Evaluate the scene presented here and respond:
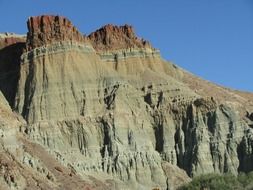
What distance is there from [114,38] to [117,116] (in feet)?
65.0

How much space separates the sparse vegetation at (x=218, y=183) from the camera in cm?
9850

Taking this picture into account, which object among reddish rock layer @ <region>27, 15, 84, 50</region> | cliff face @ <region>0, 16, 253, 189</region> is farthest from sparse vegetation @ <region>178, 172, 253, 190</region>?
reddish rock layer @ <region>27, 15, 84, 50</region>

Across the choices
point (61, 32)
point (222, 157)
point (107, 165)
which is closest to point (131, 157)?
point (107, 165)

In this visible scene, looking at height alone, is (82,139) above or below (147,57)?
below

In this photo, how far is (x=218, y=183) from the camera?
324ft

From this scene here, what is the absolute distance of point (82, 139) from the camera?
116750 millimetres

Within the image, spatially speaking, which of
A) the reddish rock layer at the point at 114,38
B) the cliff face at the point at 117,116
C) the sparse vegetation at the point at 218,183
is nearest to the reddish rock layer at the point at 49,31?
the cliff face at the point at 117,116

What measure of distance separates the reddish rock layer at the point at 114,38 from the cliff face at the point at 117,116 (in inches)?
12.8

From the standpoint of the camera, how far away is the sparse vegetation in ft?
323

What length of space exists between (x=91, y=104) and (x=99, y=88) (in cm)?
338

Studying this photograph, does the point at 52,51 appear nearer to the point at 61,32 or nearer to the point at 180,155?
the point at 61,32

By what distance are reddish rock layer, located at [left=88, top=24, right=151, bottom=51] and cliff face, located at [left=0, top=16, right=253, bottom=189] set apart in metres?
0.32

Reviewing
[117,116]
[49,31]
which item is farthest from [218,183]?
[49,31]

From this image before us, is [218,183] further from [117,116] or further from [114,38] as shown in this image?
[114,38]
